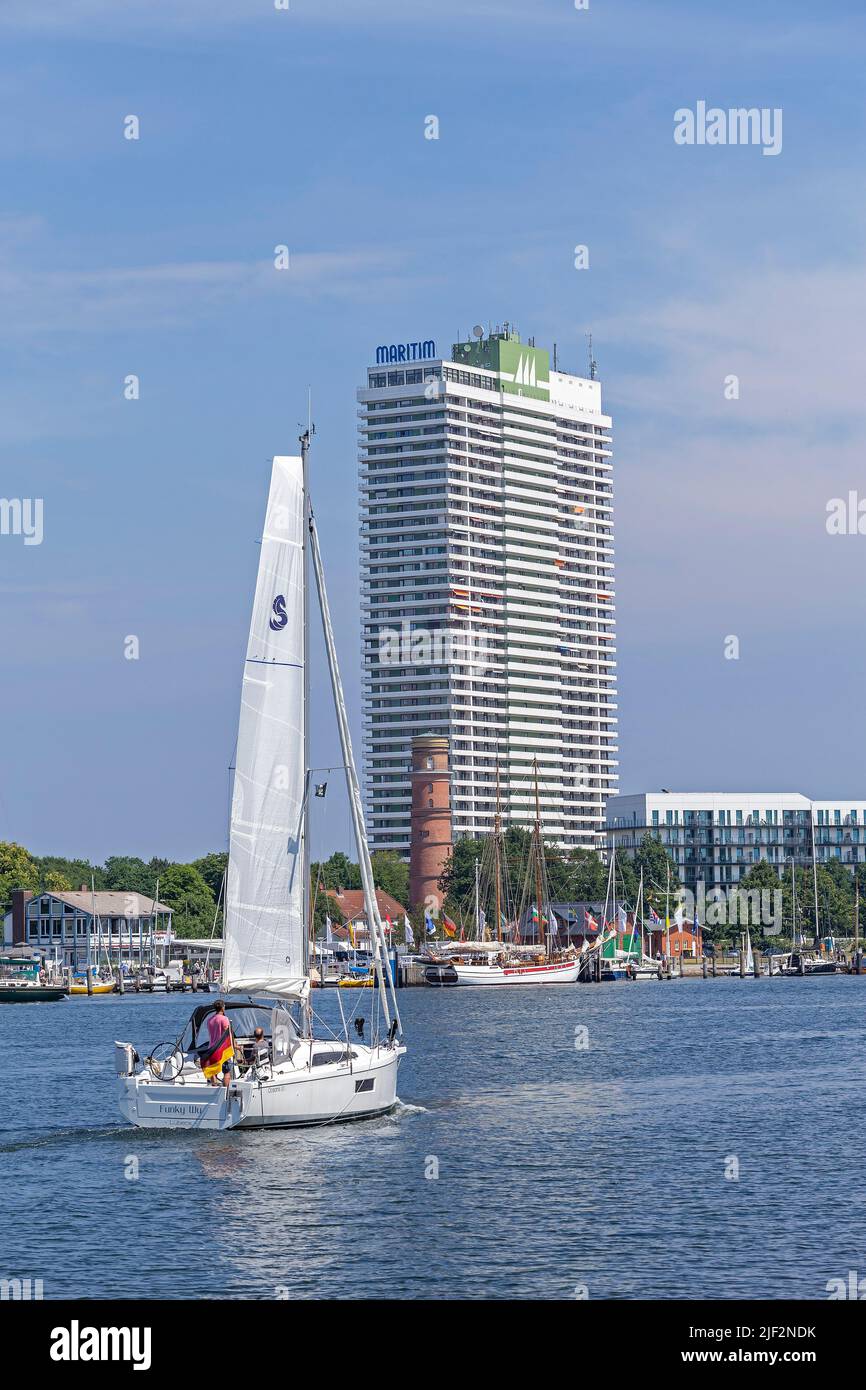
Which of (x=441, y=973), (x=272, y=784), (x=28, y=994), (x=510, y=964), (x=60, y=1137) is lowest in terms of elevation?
(x=28, y=994)

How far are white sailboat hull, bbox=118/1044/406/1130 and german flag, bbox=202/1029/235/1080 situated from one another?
16.7 inches

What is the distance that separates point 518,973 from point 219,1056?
134 m

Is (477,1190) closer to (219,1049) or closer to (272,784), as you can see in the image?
(219,1049)

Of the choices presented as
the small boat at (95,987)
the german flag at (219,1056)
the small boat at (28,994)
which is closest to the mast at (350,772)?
the german flag at (219,1056)

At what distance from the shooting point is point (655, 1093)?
212ft

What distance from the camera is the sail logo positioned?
51.7 meters

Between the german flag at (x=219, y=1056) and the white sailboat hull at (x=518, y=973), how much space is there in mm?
132010

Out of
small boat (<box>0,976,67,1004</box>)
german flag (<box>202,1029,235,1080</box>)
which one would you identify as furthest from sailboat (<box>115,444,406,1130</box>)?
small boat (<box>0,976,67,1004</box>)

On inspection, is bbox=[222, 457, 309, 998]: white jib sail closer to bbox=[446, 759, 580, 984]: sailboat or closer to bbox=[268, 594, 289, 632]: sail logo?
bbox=[268, 594, 289, 632]: sail logo

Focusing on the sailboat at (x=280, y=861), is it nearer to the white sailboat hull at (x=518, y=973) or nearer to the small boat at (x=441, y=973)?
the white sailboat hull at (x=518, y=973)

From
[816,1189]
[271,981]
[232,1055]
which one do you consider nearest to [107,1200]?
[232,1055]

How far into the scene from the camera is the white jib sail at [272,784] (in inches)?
1988

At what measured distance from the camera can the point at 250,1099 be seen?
45.8m

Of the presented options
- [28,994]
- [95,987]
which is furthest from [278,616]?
[95,987]
